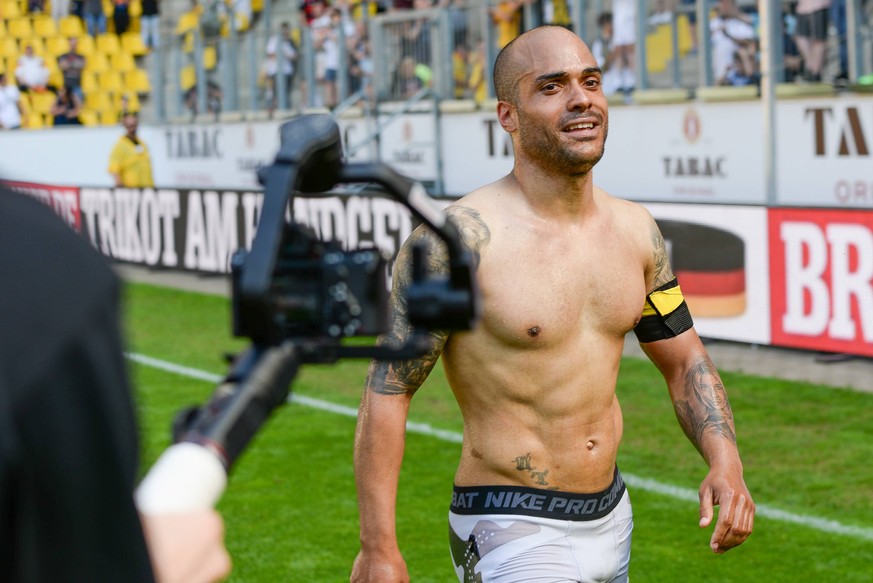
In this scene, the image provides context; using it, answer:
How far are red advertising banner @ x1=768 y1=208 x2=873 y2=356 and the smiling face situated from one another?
7297 millimetres

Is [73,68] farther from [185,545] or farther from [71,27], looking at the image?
[185,545]

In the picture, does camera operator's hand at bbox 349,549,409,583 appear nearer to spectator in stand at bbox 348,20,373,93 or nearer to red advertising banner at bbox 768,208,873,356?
red advertising banner at bbox 768,208,873,356

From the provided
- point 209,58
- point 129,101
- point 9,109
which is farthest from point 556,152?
point 9,109

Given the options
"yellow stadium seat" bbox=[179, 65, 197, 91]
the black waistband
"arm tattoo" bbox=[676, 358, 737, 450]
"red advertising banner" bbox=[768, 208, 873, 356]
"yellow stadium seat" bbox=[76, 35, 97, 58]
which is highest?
"yellow stadium seat" bbox=[76, 35, 97, 58]

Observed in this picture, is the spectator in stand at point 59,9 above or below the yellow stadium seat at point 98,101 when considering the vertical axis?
above

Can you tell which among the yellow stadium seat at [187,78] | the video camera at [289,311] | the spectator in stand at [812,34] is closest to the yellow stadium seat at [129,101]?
the yellow stadium seat at [187,78]

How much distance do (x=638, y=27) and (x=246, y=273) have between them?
51.0 ft

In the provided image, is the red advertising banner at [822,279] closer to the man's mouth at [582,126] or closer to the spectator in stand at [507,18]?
the spectator in stand at [507,18]

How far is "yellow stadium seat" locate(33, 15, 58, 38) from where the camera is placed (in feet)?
103

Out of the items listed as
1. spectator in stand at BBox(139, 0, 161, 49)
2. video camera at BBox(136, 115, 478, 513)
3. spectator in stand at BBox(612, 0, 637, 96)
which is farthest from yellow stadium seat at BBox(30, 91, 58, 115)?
video camera at BBox(136, 115, 478, 513)

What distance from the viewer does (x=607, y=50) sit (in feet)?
56.0

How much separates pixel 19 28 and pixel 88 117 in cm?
332

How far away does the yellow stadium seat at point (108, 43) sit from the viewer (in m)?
30.4

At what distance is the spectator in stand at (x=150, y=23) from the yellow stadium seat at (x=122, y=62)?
1.67 ft
